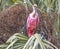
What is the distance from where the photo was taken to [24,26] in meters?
1.90

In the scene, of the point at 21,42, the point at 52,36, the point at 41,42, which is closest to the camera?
the point at 41,42

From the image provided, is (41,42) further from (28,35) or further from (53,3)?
(53,3)

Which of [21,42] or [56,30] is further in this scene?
[56,30]

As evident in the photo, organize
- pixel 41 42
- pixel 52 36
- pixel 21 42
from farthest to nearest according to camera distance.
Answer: pixel 52 36, pixel 21 42, pixel 41 42

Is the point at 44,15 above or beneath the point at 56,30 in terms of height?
above

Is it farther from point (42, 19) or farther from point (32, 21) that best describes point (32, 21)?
point (42, 19)

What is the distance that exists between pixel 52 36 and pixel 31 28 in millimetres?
192

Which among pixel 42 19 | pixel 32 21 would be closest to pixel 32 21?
pixel 32 21

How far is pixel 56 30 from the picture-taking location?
6.29 ft

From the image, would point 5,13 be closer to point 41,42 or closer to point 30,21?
point 30,21

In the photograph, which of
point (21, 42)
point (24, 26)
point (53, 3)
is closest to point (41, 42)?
point (21, 42)

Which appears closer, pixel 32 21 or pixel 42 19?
pixel 32 21

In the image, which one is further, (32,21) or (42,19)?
(42,19)

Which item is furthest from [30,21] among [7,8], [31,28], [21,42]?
[7,8]
